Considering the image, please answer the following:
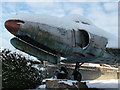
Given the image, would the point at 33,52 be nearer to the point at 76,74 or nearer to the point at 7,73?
the point at 7,73

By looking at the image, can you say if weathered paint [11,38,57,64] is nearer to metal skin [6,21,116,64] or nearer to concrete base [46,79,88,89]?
metal skin [6,21,116,64]

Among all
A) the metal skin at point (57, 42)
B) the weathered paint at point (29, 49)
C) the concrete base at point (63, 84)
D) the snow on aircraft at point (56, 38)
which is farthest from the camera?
the weathered paint at point (29, 49)

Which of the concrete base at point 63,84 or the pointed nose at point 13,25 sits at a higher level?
the pointed nose at point 13,25

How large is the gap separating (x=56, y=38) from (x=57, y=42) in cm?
18

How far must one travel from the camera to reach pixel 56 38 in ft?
22.7

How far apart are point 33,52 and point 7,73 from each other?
1722 mm

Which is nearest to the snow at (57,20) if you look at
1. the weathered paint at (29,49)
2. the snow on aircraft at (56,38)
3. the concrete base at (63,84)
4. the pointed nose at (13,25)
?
the snow on aircraft at (56,38)

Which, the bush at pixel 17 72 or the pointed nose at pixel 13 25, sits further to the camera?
the bush at pixel 17 72

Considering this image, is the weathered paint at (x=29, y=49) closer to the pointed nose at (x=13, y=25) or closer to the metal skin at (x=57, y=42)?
the metal skin at (x=57, y=42)

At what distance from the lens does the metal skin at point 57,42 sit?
641 cm

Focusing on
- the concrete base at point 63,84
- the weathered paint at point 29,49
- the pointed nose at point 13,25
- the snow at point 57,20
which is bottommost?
the concrete base at point 63,84

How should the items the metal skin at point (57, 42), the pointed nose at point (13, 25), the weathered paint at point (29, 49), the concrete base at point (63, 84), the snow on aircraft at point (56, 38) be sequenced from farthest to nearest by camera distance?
the weathered paint at point (29, 49)
the concrete base at point (63, 84)
the metal skin at point (57, 42)
the snow on aircraft at point (56, 38)
the pointed nose at point (13, 25)

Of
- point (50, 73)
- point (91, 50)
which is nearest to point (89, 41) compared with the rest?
point (91, 50)

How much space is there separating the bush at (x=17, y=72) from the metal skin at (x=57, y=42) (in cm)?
139
